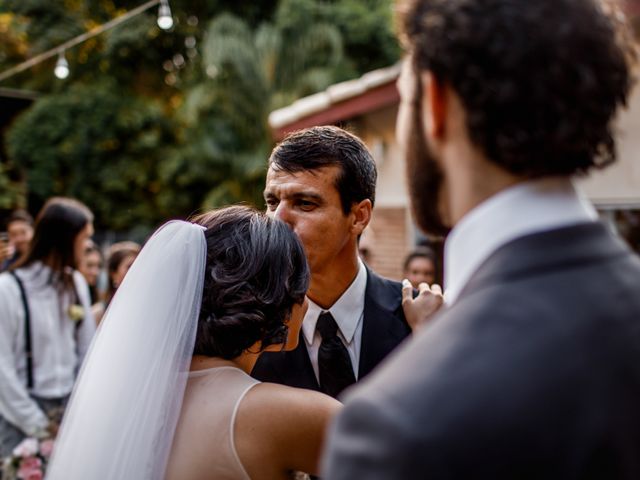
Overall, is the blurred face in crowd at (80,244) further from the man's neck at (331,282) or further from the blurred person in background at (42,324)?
the man's neck at (331,282)

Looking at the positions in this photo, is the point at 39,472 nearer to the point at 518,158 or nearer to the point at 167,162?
the point at 518,158

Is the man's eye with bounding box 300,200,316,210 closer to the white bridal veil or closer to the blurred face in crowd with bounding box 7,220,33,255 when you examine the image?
the white bridal veil

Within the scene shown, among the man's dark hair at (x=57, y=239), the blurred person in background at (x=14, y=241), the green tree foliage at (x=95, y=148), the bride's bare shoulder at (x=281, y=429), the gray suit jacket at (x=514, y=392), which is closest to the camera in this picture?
the gray suit jacket at (x=514, y=392)

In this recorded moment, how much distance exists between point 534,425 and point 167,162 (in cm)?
1601

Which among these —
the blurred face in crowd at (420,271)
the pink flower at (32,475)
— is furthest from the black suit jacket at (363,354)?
the blurred face in crowd at (420,271)

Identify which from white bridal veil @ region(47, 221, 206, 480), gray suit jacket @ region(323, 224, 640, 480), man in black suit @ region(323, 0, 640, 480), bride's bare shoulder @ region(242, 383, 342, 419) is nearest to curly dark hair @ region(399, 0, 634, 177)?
man in black suit @ region(323, 0, 640, 480)

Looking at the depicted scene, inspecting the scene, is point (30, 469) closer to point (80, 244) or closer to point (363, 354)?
point (80, 244)

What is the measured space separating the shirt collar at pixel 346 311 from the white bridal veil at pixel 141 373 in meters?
0.63

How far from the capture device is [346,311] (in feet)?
7.97

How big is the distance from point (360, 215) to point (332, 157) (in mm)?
231

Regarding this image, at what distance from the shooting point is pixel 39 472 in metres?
3.78

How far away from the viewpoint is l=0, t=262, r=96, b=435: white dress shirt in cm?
396

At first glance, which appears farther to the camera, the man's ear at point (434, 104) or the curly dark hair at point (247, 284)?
the curly dark hair at point (247, 284)

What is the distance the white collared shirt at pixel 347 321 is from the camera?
2383 mm
